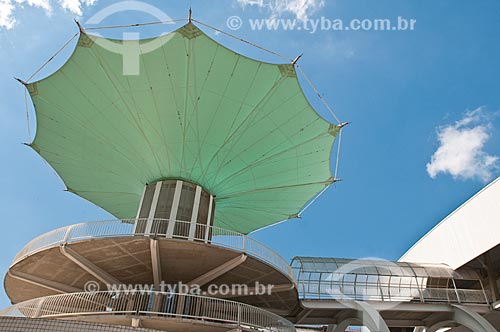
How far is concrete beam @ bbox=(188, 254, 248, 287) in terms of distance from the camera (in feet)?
59.0

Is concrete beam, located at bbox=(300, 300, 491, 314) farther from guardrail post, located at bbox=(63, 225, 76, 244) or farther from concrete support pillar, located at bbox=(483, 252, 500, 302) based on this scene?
guardrail post, located at bbox=(63, 225, 76, 244)

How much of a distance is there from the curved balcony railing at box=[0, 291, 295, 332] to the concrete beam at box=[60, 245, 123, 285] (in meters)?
0.86

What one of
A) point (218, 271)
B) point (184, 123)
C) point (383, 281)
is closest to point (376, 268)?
point (383, 281)

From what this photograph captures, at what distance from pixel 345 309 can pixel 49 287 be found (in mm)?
16821

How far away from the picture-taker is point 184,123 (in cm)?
2022

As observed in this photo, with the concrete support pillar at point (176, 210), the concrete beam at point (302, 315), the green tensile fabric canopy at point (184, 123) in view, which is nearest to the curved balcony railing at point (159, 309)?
the concrete support pillar at point (176, 210)

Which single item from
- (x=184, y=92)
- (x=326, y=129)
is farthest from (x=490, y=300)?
(x=184, y=92)

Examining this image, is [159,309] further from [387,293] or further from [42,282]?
[387,293]

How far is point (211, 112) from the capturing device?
65.7 feet

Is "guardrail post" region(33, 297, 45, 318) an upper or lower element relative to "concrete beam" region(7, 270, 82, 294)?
lower

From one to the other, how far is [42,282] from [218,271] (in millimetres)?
9197

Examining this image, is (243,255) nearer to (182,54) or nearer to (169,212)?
(169,212)

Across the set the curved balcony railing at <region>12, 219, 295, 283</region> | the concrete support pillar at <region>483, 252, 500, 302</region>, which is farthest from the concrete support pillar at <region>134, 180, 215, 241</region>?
the concrete support pillar at <region>483, 252, 500, 302</region>

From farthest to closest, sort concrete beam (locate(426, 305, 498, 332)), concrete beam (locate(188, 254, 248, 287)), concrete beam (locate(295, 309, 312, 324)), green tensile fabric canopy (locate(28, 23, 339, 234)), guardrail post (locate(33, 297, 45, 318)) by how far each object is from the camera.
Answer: concrete beam (locate(295, 309, 312, 324)) < concrete beam (locate(426, 305, 498, 332)) < green tensile fabric canopy (locate(28, 23, 339, 234)) < concrete beam (locate(188, 254, 248, 287)) < guardrail post (locate(33, 297, 45, 318))
